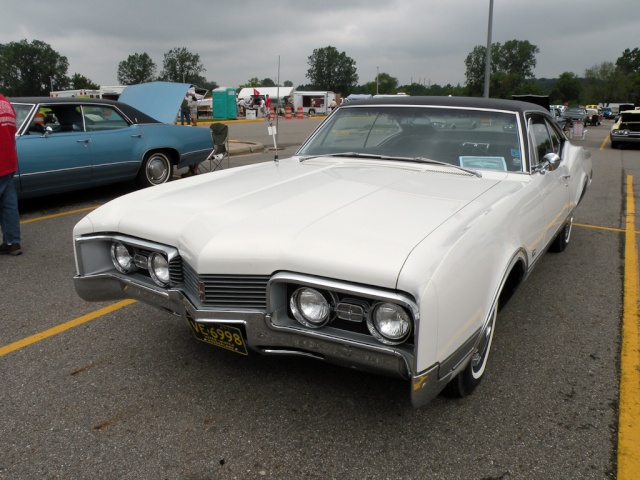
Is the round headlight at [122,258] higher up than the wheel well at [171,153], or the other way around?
the wheel well at [171,153]

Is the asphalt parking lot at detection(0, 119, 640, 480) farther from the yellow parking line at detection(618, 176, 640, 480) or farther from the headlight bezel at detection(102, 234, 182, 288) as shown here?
the headlight bezel at detection(102, 234, 182, 288)

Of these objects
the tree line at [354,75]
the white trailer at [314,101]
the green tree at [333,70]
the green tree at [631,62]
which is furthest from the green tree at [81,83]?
the green tree at [631,62]

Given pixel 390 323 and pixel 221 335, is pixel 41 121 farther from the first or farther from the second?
pixel 390 323

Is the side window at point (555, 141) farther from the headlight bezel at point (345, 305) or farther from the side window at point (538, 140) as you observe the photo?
the headlight bezel at point (345, 305)

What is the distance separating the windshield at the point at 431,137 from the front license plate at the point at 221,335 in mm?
1914

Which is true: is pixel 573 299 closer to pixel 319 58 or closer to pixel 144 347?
pixel 144 347

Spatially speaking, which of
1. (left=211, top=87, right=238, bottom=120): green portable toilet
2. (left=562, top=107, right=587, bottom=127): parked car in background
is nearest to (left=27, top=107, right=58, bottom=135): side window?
(left=211, top=87, right=238, bottom=120): green portable toilet

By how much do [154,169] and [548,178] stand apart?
6361mm

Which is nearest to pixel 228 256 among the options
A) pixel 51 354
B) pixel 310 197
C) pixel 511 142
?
pixel 310 197

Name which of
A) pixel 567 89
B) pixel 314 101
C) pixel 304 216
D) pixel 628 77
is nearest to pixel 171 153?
pixel 304 216

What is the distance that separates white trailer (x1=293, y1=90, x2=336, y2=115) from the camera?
58.1 m

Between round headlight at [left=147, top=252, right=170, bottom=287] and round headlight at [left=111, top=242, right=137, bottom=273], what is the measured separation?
0.23 metres

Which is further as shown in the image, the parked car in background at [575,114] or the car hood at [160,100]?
the parked car in background at [575,114]

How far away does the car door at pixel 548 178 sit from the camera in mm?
3713
